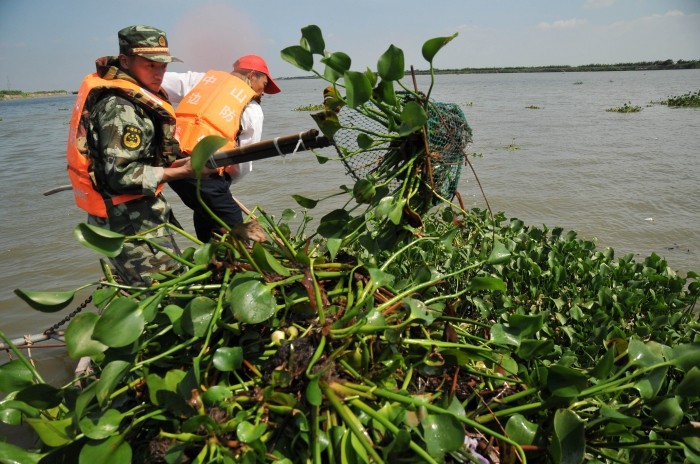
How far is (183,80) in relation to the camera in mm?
3469

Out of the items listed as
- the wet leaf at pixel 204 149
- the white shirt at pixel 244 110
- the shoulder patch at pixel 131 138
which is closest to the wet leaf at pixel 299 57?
the wet leaf at pixel 204 149

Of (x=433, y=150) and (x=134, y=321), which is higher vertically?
(x=433, y=150)

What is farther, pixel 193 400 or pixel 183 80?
pixel 183 80

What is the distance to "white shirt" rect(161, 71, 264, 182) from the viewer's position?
127 inches

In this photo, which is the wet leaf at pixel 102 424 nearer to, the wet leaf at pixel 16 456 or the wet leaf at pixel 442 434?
the wet leaf at pixel 16 456

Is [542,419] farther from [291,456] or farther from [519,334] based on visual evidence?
[291,456]

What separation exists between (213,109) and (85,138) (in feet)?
2.95

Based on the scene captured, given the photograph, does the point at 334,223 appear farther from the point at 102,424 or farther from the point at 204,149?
the point at 102,424

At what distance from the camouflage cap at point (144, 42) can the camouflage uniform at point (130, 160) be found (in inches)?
0.9

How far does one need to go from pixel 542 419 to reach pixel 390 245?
718 millimetres

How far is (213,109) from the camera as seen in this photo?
304 cm

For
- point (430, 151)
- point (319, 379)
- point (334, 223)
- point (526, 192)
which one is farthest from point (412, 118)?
point (526, 192)

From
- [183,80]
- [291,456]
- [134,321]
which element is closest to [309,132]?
[134,321]

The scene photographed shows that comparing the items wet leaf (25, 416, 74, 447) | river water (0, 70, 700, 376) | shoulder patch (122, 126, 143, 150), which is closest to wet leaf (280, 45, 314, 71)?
shoulder patch (122, 126, 143, 150)
